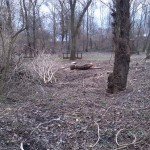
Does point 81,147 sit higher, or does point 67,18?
point 67,18

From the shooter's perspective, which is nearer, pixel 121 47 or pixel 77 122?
pixel 77 122

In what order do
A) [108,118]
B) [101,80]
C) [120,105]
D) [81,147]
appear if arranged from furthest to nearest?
[101,80], [120,105], [108,118], [81,147]

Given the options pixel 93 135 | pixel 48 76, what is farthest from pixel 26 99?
pixel 48 76

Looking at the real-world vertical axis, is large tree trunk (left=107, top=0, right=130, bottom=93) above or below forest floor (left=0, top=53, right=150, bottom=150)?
above

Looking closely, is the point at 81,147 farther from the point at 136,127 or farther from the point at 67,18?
the point at 67,18

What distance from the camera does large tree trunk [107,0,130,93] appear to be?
22.7 feet

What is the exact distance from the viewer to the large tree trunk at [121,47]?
691 cm

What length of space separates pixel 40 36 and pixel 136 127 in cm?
3375

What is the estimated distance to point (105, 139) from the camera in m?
4.20

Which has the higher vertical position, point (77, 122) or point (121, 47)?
point (121, 47)

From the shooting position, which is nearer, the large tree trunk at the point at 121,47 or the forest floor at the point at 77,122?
the forest floor at the point at 77,122

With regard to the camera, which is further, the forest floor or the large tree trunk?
the large tree trunk

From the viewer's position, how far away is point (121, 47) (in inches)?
279

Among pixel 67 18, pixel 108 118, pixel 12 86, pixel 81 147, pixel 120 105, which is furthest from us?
pixel 67 18
